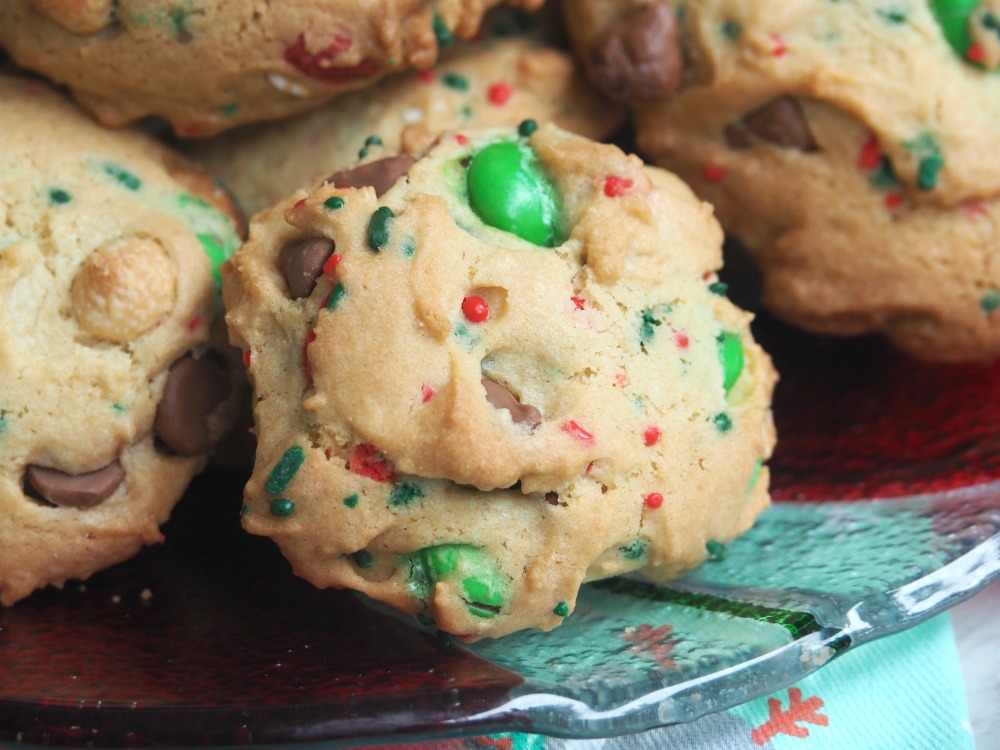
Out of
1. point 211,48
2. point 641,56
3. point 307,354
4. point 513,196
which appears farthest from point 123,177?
point 641,56

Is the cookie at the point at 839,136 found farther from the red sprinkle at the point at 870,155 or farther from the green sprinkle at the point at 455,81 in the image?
the green sprinkle at the point at 455,81

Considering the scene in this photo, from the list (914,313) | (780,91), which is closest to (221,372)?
(780,91)

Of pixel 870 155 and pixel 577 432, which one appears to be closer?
pixel 577 432

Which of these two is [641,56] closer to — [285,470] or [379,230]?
[379,230]

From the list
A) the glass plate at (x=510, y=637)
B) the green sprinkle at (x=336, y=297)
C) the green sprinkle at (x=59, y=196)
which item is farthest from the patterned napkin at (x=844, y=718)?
the green sprinkle at (x=59, y=196)

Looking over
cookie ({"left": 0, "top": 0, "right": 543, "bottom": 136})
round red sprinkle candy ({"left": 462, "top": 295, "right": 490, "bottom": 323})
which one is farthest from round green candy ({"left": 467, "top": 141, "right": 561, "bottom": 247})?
cookie ({"left": 0, "top": 0, "right": 543, "bottom": 136})
